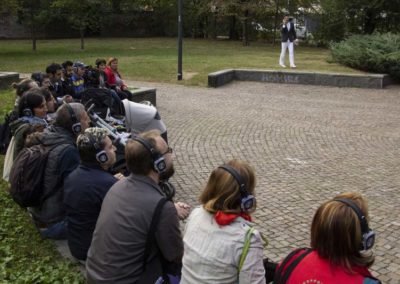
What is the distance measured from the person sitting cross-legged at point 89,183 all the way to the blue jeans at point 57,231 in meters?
0.81

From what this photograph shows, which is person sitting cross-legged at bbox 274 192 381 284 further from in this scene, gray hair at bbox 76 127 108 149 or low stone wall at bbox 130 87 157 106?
low stone wall at bbox 130 87 157 106

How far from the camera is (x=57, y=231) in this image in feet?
16.3

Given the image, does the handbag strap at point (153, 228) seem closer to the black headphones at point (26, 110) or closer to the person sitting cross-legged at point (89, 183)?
the person sitting cross-legged at point (89, 183)

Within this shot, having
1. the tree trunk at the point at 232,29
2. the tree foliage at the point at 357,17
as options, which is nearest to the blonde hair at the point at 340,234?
the tree foliage at the point at 357,17

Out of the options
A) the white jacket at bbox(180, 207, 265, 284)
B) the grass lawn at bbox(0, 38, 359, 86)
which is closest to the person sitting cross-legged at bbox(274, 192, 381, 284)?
the white jacket at bbox(180, 207, 265, 284)

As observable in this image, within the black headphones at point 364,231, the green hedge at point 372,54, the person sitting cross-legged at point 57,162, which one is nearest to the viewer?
the black headphones at point 364,231

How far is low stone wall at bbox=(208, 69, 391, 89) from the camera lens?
627 inches

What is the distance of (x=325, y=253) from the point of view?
2.57m

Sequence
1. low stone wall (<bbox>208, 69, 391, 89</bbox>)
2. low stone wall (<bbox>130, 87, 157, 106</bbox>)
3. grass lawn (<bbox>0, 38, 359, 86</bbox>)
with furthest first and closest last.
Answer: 1. grass lawn (<bbox>0, 38, 359, 86</bbox>)
2. low stone wall (<bbox>208, 69, 391, 89</bbox>)
3. low stone wall (<bbox>130, 87, 157, 106</bbox>)

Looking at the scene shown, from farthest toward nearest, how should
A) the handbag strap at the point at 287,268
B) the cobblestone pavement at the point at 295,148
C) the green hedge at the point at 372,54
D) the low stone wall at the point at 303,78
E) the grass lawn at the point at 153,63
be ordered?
the grass lawn at the point at 153,63
the green hedge at the point at 372,54
the low stone wall at the point at 303,78
the cobblestone pavement at the point at 295,148
the handbag strap at the point at 287,268

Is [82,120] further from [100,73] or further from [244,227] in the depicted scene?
[100,73]

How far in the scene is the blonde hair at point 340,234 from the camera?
2.47 m

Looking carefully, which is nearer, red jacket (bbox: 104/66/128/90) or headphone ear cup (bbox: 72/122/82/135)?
headphone ear cup (bbox: 72/122/82/135)

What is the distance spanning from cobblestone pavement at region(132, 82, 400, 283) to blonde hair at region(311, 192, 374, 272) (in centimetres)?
236
